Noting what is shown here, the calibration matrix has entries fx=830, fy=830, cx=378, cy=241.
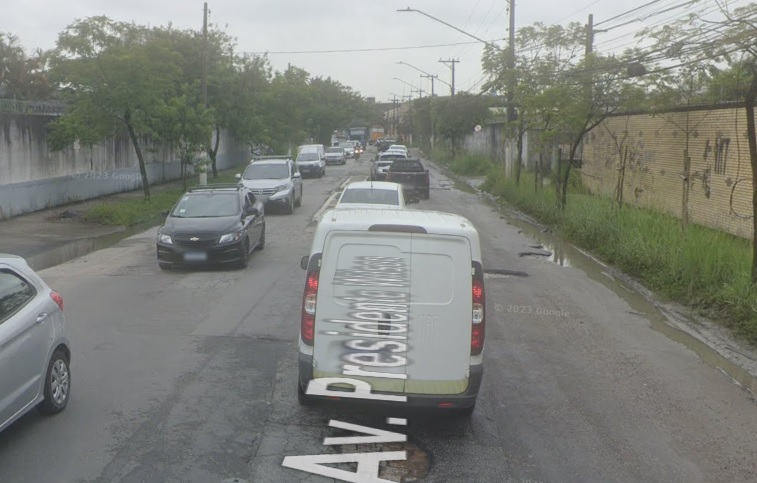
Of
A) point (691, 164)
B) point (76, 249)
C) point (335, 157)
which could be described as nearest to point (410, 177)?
point (691, 164)

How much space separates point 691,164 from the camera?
2086cm

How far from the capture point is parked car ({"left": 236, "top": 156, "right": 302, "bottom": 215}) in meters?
26.0

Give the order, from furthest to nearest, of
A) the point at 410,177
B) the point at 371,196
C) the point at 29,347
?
the point at 410,177
the point at 371,196
the point at 29,347

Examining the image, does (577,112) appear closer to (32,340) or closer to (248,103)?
(32,340)

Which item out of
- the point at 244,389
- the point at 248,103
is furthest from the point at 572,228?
the point at 248,103

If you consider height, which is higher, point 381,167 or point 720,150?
point 720,150

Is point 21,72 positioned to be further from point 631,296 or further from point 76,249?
point 631,296

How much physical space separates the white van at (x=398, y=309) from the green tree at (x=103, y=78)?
18.9m

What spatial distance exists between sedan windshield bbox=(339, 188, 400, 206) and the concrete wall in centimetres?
1099

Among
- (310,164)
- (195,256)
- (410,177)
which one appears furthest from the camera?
(310,164)

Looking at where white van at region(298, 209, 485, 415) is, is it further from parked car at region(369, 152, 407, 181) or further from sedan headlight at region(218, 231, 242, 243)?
Result: parked car at region(369, 152, 407, 181)

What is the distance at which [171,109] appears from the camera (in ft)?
93.1

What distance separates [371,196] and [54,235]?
856cm

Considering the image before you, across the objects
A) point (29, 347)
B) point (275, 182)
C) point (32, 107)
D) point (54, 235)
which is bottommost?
point (54, 235)
